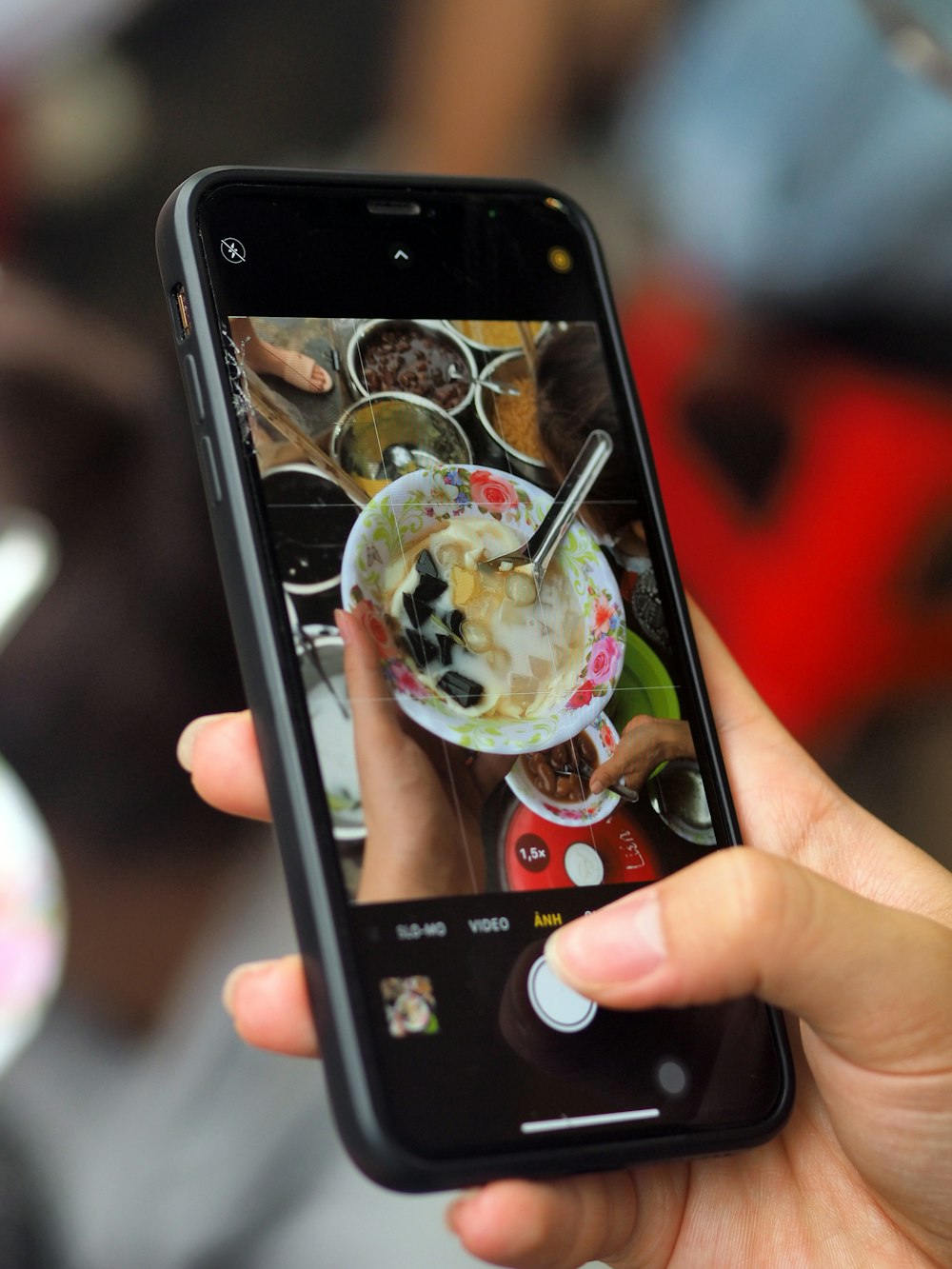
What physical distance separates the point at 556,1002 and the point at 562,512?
227mm

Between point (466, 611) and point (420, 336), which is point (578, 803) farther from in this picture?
point (420, 336)

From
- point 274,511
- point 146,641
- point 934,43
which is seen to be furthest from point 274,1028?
point 934,43

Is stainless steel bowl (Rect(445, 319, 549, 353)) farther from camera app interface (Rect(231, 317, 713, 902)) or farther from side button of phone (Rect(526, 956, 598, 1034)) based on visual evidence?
side button of phone (Rect(526, 956, 598, 1034))

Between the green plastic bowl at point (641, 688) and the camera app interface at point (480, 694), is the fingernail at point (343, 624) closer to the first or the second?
the camera app interface at point (480, 694)

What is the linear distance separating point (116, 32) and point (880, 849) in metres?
0.96

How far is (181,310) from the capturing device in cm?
50

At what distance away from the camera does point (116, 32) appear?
1008 mm

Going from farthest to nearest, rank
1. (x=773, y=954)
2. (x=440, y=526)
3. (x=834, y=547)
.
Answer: (x=834, y=547), (x=440, y=526), (x=773, y=954)

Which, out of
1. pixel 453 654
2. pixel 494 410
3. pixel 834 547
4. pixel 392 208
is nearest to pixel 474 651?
pixel 453 654

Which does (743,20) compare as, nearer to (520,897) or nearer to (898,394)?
(898,394)

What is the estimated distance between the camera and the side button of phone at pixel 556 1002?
1.47 ft

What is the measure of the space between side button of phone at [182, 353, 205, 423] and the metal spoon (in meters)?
0.14

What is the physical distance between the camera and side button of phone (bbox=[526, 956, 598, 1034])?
→ 448 millimetres

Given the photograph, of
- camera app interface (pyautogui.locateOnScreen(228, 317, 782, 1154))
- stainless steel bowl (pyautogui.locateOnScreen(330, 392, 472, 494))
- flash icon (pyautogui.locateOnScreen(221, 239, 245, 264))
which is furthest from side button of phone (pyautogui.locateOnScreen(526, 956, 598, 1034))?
flash icon (pyautogui.locateOnScreen(221, 239, 245, 264))
